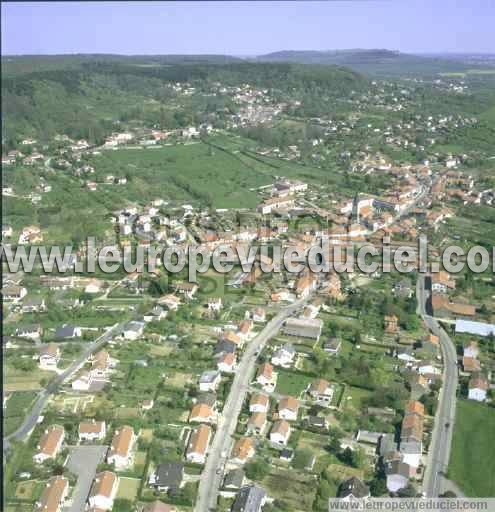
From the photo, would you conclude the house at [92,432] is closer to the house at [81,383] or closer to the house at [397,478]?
the house at [81,383]

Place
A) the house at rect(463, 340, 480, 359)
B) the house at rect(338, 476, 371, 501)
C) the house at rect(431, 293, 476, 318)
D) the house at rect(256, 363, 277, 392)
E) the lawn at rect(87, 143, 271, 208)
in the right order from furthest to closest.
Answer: the lawn at rect(87, 143, 271, 208) < the house at rect(431, 293, 476, 318) < the house at rect(463, 340, 480, 359) < the house at rect(256, 363, 277, 392) < the house at rect(338, 476, 371, 501)

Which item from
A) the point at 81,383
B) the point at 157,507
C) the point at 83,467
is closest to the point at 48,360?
the point at 81,383

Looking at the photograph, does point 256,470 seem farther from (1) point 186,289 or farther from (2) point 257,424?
(1) point 186,289

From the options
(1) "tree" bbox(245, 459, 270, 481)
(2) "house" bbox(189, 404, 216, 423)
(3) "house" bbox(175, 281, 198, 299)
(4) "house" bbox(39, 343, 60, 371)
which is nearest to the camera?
(1) "tree" bbox(245, 459, 270, 481)

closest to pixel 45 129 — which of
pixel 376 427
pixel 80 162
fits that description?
pixel 80 162

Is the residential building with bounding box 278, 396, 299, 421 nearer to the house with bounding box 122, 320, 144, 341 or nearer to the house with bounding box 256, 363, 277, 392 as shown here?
the house with bounding box 256, 363, 277, 392

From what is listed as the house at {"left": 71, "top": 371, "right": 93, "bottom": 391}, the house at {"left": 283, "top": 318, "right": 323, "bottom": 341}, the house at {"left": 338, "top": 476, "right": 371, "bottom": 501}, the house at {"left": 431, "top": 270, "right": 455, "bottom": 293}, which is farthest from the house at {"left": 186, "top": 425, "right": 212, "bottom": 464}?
the house at {"left": 431, "top": 270, "right": 455, "bottom": 293}
